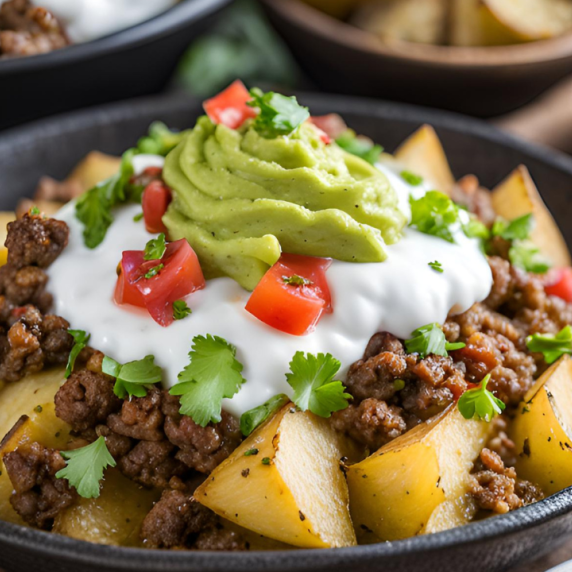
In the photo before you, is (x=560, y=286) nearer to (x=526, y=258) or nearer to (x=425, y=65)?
(x=526, y=258)

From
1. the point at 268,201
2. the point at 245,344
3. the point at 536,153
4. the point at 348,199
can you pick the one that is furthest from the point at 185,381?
the point at 536,153

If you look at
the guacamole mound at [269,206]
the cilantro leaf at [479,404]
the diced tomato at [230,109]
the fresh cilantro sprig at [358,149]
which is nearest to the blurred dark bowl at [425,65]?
the fresh cilantro sprig at [358,149]

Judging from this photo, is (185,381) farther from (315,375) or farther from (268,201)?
(268,201)

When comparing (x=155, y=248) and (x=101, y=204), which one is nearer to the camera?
(x=155, y=248)

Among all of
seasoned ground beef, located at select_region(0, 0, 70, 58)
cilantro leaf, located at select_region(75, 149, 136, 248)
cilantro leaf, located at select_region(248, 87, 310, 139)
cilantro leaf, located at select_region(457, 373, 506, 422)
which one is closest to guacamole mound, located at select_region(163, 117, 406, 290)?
cilantro leaf, located at select_region(248, 87, 310, 139)

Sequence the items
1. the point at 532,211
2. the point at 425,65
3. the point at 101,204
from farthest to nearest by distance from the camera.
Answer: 1. the point at 425,65
2. the point at 532,211
3. the point at 101,204

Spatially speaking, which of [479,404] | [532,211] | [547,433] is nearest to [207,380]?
[479,404]
